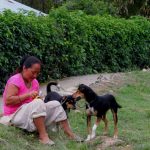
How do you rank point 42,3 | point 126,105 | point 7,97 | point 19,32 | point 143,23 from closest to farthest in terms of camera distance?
point 7,97
point 126,105
point 19,32
point 143,23
point 42,3

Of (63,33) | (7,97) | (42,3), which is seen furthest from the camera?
(42,3)

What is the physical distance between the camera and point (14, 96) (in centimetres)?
698

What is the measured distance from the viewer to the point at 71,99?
755 centimetres

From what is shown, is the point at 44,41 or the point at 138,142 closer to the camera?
the point at 138,142

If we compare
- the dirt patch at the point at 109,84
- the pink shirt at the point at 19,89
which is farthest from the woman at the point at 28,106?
the dirt patch at the point at 109,84

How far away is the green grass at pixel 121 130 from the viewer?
22.1 ft

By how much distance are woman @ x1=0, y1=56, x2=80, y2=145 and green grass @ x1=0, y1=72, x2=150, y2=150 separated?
0.17 metres

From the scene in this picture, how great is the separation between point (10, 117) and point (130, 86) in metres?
8.05

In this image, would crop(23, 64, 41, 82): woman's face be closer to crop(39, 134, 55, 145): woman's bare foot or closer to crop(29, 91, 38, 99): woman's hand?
crop(29, 91, 38, 99): woman's hand

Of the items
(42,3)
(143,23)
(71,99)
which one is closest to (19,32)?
(71,99)

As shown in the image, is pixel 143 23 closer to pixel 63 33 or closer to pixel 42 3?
pixel 63 33

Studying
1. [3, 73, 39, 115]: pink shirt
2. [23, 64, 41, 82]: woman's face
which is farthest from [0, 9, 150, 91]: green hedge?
[23, 64, 41, 82]: woman's face

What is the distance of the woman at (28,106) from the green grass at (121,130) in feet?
Answer: 0.55

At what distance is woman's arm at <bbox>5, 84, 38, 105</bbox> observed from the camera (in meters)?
6.96
